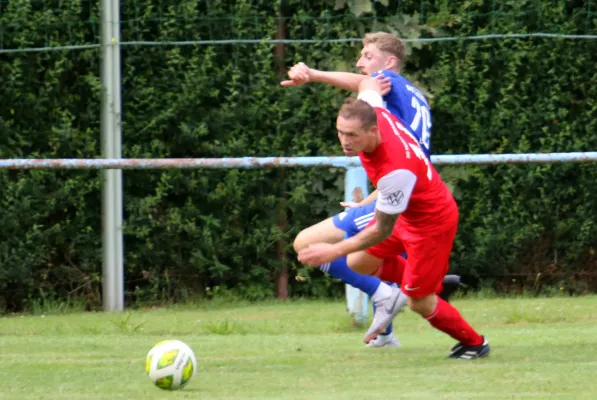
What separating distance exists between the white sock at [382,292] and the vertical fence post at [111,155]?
3578 mm

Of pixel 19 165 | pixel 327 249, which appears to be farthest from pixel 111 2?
pixel 327 249

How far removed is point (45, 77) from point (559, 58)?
458 cm

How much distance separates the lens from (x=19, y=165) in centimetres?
827

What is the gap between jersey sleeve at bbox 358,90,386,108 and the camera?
6.58 m

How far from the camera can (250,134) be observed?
35.2ft

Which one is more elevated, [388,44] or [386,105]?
[388,44]

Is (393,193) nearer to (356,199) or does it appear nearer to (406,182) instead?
(406,182)

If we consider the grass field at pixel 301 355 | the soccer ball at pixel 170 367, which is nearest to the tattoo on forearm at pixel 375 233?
the grass field at pixel 301 355

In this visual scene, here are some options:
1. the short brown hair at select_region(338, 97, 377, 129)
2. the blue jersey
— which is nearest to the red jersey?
the short brown hair at select_region(338, 97, 377, 129)

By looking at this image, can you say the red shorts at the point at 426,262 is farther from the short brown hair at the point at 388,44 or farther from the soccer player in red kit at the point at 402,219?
the short brown hair at the point at 388,44

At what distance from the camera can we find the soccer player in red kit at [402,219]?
606 centimetres

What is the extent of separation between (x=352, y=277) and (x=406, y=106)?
117 cm

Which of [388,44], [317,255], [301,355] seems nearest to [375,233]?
[317,255]

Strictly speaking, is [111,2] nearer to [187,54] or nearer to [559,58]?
[187,54]
